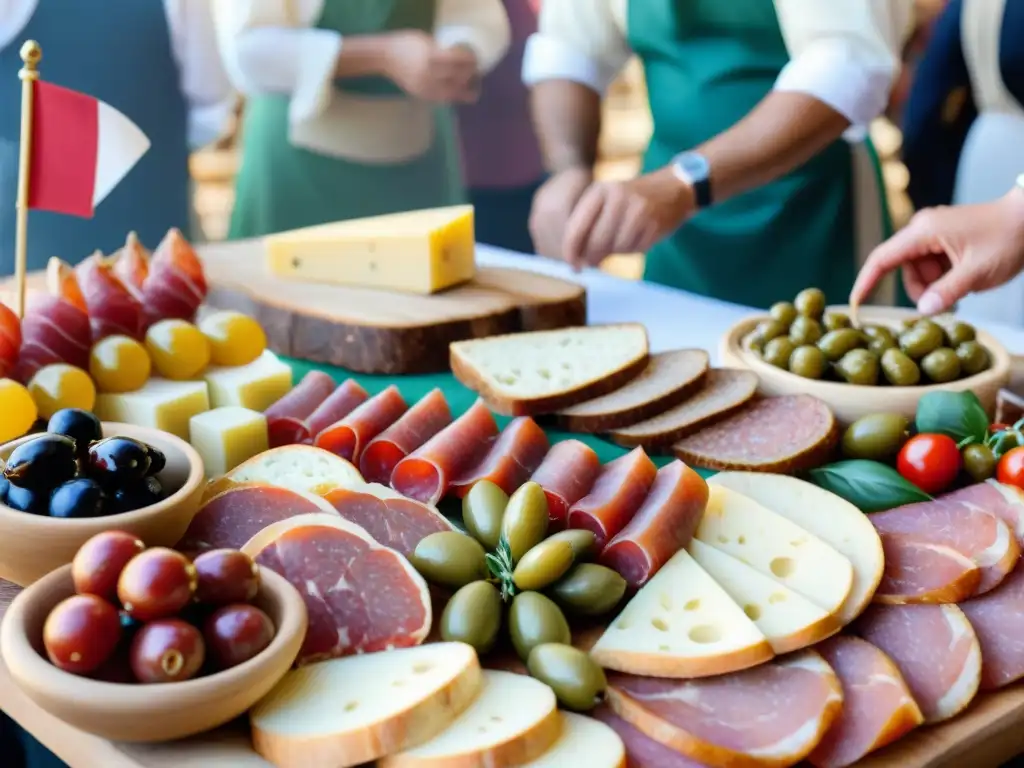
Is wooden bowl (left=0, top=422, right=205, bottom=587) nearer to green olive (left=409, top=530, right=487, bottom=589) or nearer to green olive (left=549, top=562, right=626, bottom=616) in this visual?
green olive (left=409, top=530, right=487, bottom=589)

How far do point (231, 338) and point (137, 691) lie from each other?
33.5 inches

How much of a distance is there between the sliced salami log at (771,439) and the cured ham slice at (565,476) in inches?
8.3

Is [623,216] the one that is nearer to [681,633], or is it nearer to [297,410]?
[297,410]

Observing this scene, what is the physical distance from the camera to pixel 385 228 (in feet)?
7.07

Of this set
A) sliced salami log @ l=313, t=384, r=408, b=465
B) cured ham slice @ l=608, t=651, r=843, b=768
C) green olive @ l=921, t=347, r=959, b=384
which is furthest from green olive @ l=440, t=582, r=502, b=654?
green olive @ l=921, t=347, r=959, b=384

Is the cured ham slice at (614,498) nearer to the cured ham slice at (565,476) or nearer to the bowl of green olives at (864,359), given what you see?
the cured ham slice at (565,476)

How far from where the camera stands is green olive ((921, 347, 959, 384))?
156 centimetres

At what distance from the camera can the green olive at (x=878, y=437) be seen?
4.79 feet

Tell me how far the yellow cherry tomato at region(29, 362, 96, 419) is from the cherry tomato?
1096mm

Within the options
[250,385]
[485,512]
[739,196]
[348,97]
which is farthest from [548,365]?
[348,97]

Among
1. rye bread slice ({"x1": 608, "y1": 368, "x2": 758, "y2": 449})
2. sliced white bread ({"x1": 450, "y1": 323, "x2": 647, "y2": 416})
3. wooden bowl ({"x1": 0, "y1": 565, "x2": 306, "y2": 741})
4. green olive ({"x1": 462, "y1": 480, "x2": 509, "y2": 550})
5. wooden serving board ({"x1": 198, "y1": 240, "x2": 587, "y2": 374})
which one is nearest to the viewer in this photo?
wooden bowl ({"x1": 0, "y1": 565, "x2": 306, "y2": 741})

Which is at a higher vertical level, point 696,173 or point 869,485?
point 696,173

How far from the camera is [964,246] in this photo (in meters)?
1.76

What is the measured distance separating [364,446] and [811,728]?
2.48ft
